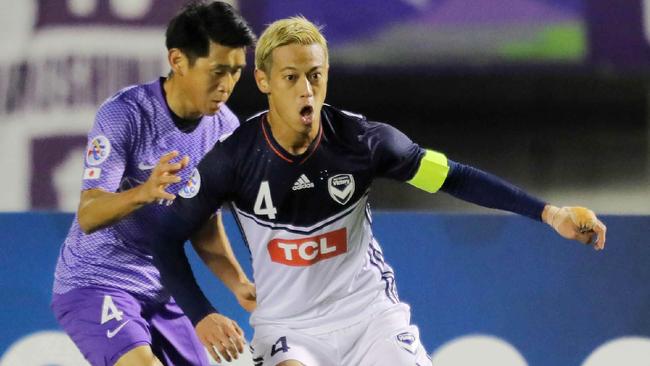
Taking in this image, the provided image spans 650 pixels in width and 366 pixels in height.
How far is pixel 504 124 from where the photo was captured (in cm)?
526

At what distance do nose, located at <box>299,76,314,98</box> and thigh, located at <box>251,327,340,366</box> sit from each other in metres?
0.66

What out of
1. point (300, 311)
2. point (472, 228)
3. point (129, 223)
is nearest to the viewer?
point (300, 311)

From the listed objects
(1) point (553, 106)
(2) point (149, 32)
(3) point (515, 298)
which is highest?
(1) point (553, 106)

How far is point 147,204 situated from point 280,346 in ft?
2.33

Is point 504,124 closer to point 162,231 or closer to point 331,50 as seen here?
point 331,50

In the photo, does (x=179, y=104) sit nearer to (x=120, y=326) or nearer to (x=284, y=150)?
(x=284, y=150)

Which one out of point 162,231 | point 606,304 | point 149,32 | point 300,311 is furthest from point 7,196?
point 606,304

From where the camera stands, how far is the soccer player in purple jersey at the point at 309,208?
337 centimetres

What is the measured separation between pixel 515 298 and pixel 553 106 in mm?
907

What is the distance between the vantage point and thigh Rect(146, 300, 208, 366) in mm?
3959

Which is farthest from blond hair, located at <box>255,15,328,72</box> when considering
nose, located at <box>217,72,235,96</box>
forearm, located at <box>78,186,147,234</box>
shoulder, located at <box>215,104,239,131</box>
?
shoulder, located at <box>215,104,239,131</box>

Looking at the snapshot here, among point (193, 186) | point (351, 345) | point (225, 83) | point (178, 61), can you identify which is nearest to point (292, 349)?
point (351, 345)

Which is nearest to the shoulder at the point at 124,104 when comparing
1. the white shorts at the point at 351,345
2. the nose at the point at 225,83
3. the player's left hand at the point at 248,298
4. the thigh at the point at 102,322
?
the nose at the point at 225,83

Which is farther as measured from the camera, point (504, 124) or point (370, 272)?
point (504, 124)
